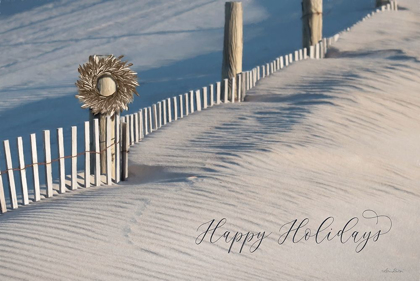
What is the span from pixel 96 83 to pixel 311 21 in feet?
26.5

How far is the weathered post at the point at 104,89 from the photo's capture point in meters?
6.90

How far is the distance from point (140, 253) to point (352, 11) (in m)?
21.6

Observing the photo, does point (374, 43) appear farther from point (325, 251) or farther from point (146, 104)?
point (325, 251)

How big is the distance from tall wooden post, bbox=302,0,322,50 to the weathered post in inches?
305

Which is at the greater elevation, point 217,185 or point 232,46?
point 232,46

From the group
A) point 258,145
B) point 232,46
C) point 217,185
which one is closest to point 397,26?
point 232,46

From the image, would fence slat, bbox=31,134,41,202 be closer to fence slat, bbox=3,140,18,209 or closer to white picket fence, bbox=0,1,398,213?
white picket fence, bbox=0,1,398,213

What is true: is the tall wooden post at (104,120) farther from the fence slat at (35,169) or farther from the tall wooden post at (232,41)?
the tall wooden post at (232,41)

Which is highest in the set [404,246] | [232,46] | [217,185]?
[232,46]

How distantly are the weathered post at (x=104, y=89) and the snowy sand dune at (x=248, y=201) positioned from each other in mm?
649

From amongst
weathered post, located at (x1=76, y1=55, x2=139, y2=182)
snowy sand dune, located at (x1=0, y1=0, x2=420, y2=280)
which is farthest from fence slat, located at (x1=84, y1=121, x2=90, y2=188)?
snowy sand dune, located at (x1=0, y1=0, x2=420, y2=280)

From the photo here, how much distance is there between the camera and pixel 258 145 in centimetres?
775

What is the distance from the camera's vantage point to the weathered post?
6.90m

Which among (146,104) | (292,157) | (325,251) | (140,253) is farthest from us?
(146,104)
